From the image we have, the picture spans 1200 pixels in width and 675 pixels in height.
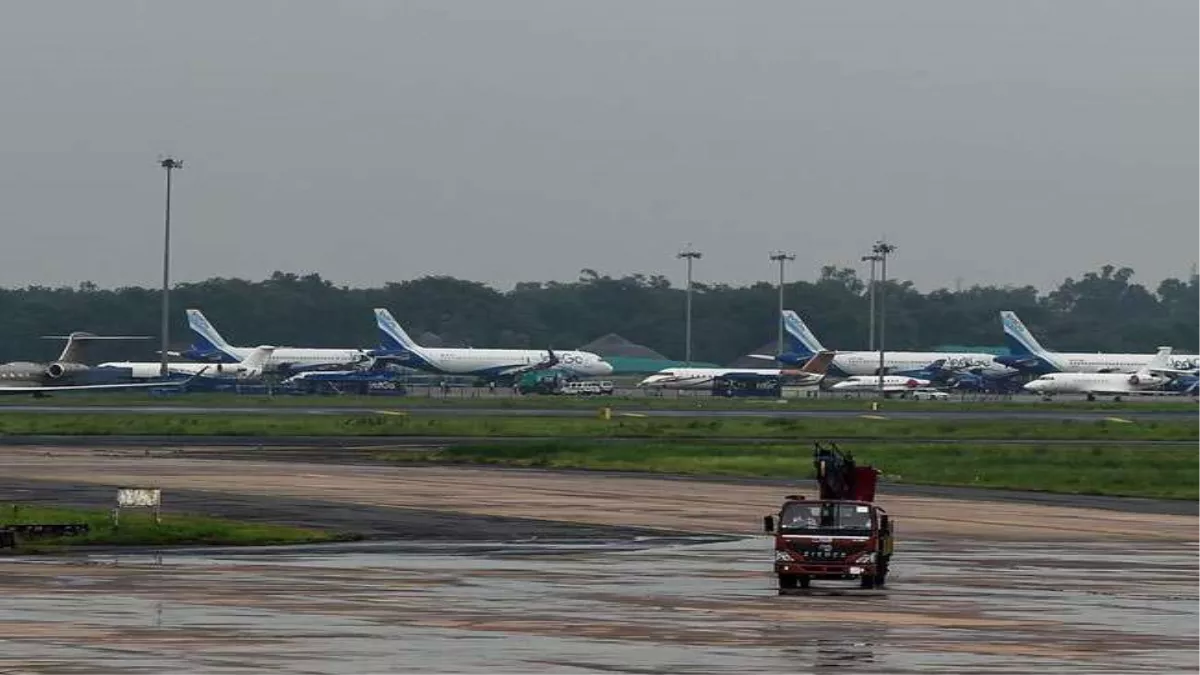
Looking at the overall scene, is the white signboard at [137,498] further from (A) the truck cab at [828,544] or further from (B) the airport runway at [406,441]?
(B) the airport runway at [406,441]

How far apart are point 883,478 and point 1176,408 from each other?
109 m

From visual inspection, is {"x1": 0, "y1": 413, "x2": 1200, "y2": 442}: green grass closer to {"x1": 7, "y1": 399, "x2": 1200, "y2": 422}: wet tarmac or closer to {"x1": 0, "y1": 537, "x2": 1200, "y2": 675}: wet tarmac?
{"x1": 7, "y1": 399, "x2": 1200, "y2": 422}: wet tarmac

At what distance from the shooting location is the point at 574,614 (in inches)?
1497

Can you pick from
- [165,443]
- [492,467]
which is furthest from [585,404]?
[492,467]

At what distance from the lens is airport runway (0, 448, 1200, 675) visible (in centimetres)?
3161

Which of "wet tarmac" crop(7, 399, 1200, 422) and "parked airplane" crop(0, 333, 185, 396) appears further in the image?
"parked airplane" crop(0, 333, 185, 396)

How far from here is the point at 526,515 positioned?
66812 millimetres

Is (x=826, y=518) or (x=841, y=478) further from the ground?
(x=841, y=478)

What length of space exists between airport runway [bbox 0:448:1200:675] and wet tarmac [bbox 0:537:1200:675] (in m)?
0.09

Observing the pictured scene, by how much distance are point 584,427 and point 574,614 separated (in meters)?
93.5

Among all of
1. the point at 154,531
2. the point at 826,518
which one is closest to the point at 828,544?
the point at 826,518

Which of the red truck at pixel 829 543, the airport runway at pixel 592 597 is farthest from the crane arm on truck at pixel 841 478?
the red truck at pixel 829 543

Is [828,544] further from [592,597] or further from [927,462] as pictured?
[927,462]

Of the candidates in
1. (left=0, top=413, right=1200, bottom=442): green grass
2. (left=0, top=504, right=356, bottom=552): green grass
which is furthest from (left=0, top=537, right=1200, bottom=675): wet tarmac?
(left=0, top=413, right=1200, bottom=442): green grass
